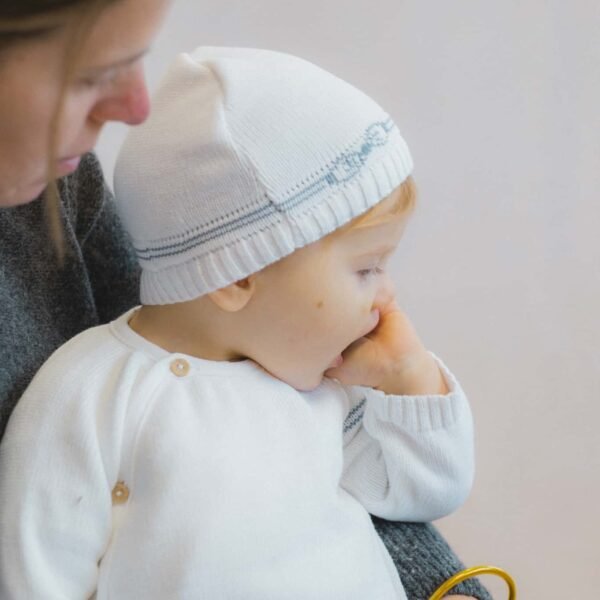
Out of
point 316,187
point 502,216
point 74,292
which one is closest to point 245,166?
point 316,187

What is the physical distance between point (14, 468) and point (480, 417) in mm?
982

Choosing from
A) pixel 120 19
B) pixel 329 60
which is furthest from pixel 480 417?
pixel 120 19

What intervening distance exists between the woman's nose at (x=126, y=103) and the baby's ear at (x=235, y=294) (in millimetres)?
219

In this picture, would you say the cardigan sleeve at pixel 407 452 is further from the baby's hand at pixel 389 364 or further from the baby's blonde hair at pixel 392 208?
the baby's blonde hair at pixel 392 208

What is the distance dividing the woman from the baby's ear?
0.14 metres

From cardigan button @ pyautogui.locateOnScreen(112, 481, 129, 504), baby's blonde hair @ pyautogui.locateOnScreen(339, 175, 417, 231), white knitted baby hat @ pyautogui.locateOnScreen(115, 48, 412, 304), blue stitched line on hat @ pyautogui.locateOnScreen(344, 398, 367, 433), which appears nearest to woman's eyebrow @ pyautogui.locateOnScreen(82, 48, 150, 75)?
white knitted baby hat @ pyautogui.locateOnScreen(115, 48, 412, 304)

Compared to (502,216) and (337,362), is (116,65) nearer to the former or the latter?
(337,362)

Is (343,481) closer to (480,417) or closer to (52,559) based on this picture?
(52,559)

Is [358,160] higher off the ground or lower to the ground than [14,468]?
higher

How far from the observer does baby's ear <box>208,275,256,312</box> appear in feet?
2.85

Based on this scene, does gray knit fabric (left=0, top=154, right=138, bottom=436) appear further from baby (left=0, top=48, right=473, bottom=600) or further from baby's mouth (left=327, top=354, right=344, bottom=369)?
baby's mouth (left=327, top=354, right=344, bottom=369)

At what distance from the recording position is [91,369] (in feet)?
2.82

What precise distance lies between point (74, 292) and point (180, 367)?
18cm

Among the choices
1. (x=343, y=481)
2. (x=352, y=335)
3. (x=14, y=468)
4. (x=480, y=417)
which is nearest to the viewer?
(x=14, y=468)
